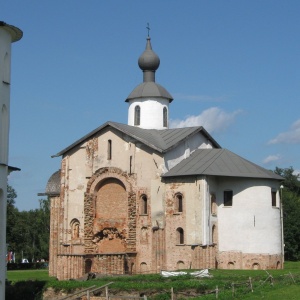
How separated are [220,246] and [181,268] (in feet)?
9.22

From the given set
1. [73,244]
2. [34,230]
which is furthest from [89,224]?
[34,230]

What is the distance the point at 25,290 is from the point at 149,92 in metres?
19.8

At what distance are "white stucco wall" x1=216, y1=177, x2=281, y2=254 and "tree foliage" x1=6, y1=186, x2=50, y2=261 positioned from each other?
2881cm

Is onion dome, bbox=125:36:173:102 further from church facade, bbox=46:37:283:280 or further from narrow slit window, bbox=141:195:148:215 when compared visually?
narrow slit window, bbox=141:195:148:215

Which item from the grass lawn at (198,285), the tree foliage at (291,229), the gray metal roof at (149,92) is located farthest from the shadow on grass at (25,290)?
the tree foliage at (291,229)

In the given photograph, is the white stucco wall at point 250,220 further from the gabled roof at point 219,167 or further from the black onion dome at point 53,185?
the black onion dome at point 53,185

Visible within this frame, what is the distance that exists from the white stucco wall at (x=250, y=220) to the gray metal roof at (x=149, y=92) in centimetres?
836

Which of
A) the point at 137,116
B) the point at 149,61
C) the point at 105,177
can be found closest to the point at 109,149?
the point at 105,177

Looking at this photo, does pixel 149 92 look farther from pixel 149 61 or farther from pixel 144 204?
pixel 144 204

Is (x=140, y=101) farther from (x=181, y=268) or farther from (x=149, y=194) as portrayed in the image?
(x=181, y=268)

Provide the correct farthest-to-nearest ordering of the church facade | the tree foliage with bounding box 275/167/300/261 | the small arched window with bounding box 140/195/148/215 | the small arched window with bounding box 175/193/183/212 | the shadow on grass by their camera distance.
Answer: the tree foliage with bounding box 275/167/300/261 < the small arched window with bounding box 140/195/148/215 < the small arched window with bounding box 175/193/183/212 < the church facade < the shadow on grass

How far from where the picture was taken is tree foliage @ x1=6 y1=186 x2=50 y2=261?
209 feet

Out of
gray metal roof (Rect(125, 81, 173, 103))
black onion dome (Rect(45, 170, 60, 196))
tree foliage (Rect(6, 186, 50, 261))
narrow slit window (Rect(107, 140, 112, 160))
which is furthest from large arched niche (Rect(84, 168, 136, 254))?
tree foliage (Rect(6, 186, 50, 261))

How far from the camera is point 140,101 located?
1720 inches
